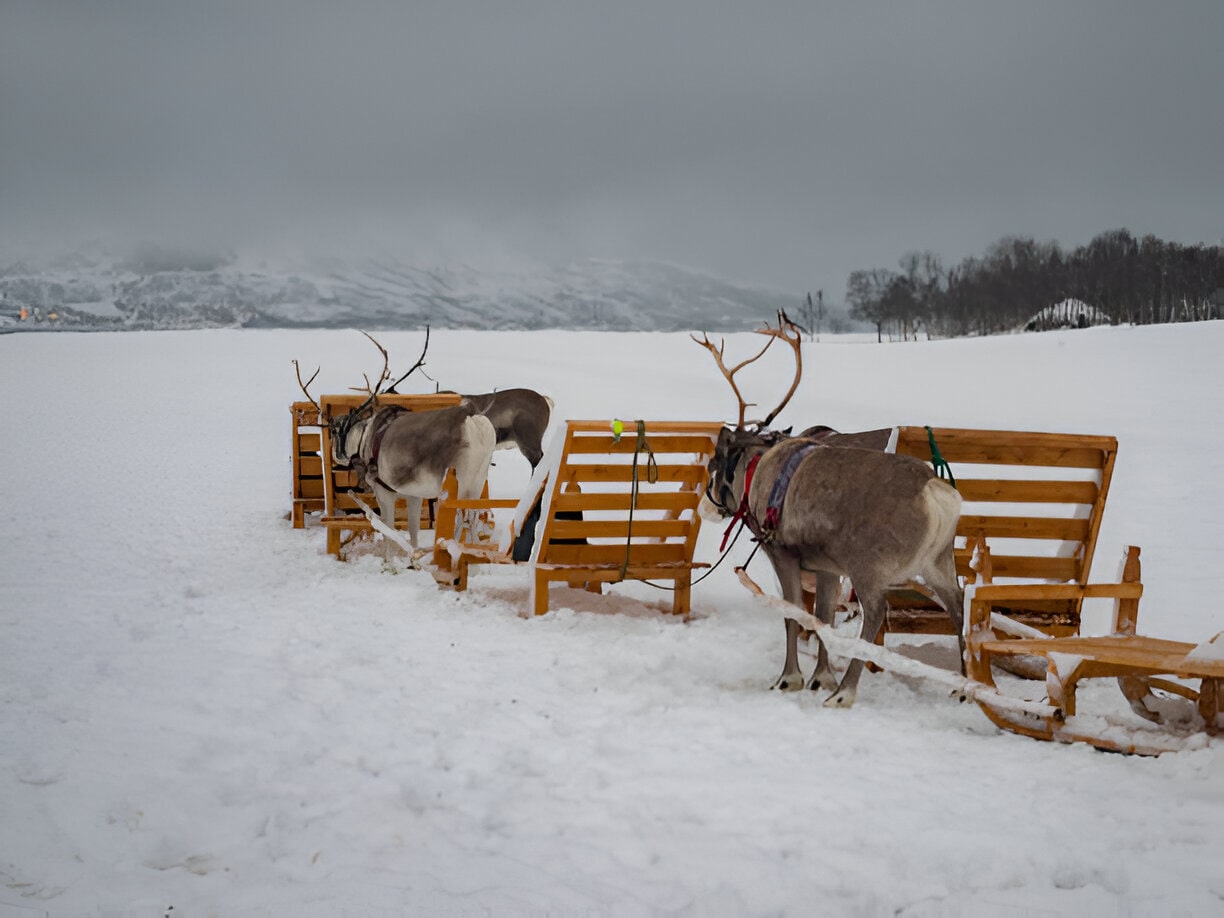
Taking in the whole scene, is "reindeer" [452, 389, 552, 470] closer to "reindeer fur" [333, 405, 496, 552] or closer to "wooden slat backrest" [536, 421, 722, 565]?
"reindeer fur" [333, 405, 496, 552]

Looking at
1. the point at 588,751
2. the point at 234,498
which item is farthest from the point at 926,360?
the point at 588,751

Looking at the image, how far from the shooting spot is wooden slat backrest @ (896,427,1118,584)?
19.2 feet

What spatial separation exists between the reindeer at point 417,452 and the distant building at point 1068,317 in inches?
1981

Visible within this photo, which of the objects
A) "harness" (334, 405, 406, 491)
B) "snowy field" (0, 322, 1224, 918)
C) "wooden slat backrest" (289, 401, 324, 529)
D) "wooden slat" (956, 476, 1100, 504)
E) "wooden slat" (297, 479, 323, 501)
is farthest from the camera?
"wooden slat" (297, 479, 323, 501)

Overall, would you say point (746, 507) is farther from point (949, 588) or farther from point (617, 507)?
point (617, 507)

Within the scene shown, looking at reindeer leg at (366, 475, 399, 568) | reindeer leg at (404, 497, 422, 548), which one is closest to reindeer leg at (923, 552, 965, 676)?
reindeer leg at (404, 497, 422, 548)

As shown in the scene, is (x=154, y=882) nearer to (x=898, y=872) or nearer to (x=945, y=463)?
(x=898, y=872)

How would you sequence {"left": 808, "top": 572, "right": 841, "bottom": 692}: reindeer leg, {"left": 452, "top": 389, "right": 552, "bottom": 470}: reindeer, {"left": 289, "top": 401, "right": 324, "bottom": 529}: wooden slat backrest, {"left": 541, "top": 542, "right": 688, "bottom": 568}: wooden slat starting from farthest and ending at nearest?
1. {"left": 452, "top": 389, "right": 552, "bottom": 470}: reindeer
2. {"left": 289, "top": 401, "right": 324, "bottom": 529}: wooden slat backrest
3. {"left": 541, "top": 542, "right": 688, "bottom": 568}: wooden slat
4. {"left": 808, "top": 572, "right": 841, "bottom": 692}: reindeer leg

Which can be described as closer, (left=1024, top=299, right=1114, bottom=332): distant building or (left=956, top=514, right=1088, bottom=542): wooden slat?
(left=956, top=514, right=1088, bottom=542): wooden slat

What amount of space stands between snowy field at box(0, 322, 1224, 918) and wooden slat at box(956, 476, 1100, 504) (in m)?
1.08

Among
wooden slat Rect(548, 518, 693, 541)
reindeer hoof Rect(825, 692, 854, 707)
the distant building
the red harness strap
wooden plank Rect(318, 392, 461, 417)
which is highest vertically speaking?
the distant building

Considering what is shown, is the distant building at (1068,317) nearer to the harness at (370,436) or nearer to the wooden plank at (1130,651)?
the harness at (370,436)

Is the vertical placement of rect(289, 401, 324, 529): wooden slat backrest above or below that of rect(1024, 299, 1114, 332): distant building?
below

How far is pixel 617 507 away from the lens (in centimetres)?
668
